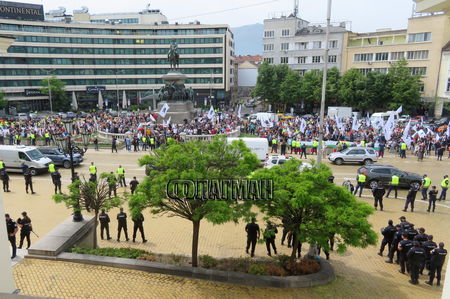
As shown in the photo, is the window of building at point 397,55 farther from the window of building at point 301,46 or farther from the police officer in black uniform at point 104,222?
the police officer in black uniform at point 104,222

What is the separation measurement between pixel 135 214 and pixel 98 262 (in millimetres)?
2535

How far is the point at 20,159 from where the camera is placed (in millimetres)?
23203

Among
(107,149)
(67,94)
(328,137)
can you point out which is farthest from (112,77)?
(328,137)

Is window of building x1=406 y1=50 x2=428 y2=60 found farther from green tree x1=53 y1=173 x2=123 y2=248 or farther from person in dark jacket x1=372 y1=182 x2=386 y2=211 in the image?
green tree x1=53 y1=173 x2=123 y2=248

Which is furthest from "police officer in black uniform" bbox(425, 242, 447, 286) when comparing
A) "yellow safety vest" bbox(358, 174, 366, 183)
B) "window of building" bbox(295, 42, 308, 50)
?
"window of building" bbox(295, 42, 308, 50)

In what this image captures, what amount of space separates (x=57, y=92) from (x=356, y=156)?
202ft

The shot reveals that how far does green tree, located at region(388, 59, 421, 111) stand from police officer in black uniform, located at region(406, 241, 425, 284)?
47.5m

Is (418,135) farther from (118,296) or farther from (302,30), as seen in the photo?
(302,30)

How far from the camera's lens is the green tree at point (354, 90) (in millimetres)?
54838

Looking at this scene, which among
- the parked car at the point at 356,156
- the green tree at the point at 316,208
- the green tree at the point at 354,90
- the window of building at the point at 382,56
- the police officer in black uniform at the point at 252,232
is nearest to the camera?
the green tree at the point at 316,208

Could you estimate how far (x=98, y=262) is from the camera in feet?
34.8

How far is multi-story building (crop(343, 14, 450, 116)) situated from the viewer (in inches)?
2055

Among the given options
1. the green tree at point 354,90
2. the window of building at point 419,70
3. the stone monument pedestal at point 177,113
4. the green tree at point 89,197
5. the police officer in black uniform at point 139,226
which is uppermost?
the window of building at point 419,70

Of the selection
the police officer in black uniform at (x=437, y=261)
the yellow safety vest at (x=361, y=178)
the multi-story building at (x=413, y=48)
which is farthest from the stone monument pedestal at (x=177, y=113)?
the multi-story building at (x=413, y=48)
